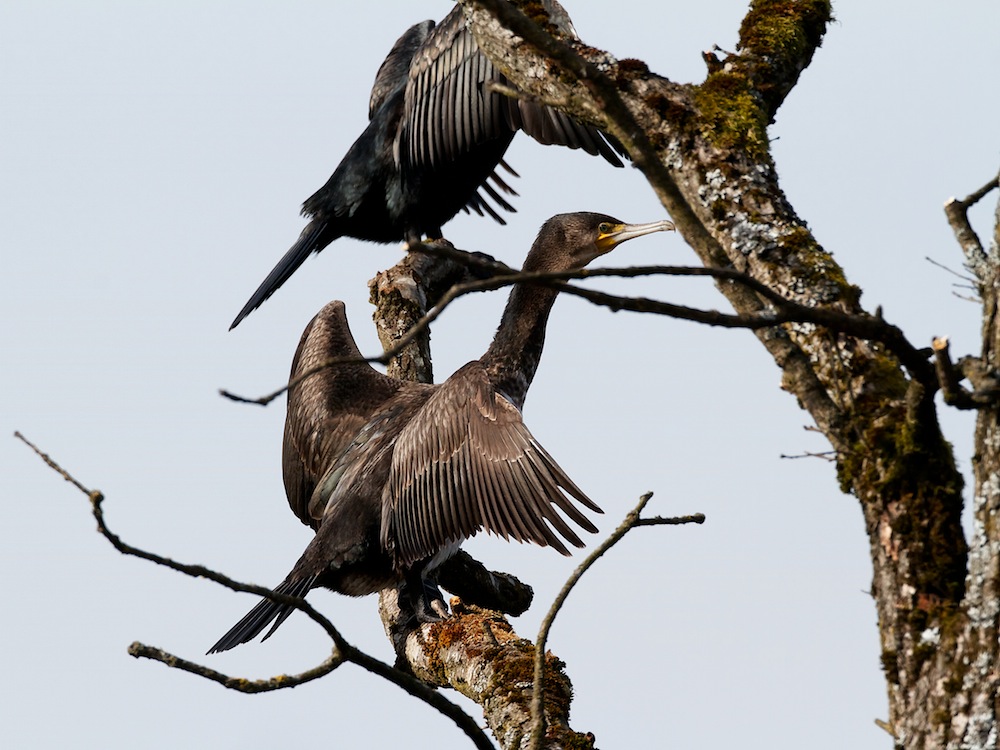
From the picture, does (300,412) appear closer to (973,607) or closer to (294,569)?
(294,569)

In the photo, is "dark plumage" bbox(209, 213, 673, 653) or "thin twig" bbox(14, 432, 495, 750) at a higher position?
"dark plumage" bbox(209, 213, 673, 653)

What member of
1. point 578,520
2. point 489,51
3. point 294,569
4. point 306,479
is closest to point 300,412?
point 306,479

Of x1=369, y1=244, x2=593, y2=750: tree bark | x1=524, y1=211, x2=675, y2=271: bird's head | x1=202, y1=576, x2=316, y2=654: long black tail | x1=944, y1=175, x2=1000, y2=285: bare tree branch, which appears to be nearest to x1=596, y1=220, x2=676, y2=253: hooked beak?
x1=524, y1=211, x2=675, y2=271: bird's head

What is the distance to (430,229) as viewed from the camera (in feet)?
25.3

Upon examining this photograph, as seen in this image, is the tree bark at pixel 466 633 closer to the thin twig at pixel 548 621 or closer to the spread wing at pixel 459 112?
the thin twig at pixel 548 621

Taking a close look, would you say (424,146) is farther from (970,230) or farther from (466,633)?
(970,230)

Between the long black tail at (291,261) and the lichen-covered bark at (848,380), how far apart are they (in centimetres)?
457

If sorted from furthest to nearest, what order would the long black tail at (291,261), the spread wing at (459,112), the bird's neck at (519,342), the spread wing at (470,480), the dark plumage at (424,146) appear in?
the long black tail at (291,261), the dark plumage at (424,146), the spread wing at (459,112), the bird's neck at (519,342), the spread wing at (470,480)

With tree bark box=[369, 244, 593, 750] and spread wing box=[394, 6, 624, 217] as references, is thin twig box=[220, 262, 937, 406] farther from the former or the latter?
spread wing box=[394, 6, 624, 217]

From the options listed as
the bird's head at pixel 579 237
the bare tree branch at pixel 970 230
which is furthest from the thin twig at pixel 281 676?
the bird's head at pixel 579 237

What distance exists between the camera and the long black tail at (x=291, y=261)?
7.58 meters

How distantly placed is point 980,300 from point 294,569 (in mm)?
3245

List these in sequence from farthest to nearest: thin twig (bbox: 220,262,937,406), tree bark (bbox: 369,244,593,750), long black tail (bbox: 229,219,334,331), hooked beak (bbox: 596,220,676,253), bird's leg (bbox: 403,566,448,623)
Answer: long black tail (bbox: 229,219,334,331) < hooked beak (bbox: 596,220,676,253) < bird's leg (bbox: 403,566,448,623) < tree bark (bbox: 369,244,593,750) < thin twig (bbox: 220,262,937,406)

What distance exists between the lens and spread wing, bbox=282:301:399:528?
5566 millimetres
